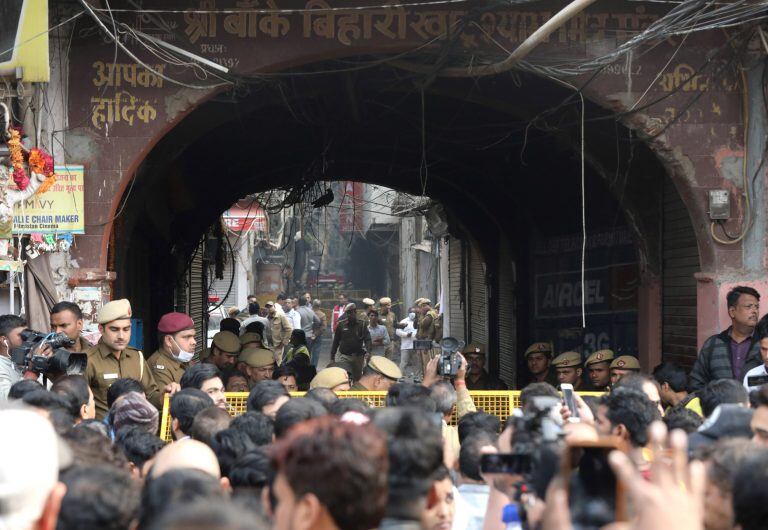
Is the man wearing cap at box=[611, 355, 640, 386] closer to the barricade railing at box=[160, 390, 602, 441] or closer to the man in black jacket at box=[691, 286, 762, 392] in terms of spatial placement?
the man in black jacket at box=[691, 286, 762, 392]

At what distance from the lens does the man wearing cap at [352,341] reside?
16672mm

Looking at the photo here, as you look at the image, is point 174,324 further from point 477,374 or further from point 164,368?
point 477,374

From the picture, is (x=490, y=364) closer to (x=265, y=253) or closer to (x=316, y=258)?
(x=265, y=253)

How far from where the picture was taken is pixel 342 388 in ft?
24.8

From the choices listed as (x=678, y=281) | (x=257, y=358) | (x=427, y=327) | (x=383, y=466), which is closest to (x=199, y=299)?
(x=427, y=327)

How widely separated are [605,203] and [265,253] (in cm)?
3310

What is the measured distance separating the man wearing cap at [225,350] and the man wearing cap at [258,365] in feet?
1.25

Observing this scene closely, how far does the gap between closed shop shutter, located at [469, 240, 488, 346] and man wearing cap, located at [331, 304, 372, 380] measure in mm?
2865

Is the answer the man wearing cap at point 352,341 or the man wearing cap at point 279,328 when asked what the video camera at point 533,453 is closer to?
the man wearing cap at point 352,341

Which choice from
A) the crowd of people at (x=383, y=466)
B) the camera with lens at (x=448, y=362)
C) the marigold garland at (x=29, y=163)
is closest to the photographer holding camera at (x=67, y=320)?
the marigold garland at (x=29, y=163)

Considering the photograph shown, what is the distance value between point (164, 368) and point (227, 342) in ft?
7.38

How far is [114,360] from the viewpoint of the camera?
7.64m

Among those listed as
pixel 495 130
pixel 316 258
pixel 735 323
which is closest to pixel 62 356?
pixel 735 323

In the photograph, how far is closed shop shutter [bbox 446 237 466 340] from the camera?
71.0 feet
